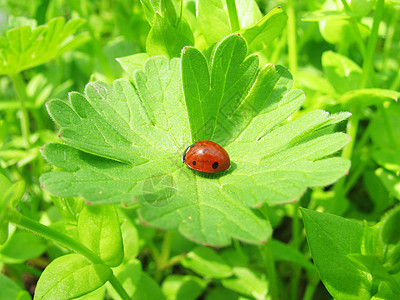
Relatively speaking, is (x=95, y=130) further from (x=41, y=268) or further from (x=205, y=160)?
(x=41, y=268)

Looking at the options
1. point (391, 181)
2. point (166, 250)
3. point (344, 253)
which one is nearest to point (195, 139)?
point (344, 253)

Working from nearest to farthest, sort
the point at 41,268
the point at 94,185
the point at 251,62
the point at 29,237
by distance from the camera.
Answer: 1. the point at 94,185
2. the point at 251,62
3. the point at 29,237
4. the point at 41,268

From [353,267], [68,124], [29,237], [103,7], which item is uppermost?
[68,124]

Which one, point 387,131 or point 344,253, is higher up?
point 344,253

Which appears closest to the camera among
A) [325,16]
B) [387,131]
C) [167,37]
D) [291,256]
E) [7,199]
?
[7,199]

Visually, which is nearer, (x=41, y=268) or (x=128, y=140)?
(x=128, y=140)

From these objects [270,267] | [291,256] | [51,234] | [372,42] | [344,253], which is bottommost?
[291,256]

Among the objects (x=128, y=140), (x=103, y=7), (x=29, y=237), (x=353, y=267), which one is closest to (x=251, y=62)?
(x=128, y=140)

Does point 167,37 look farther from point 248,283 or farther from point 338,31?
point 248,283
